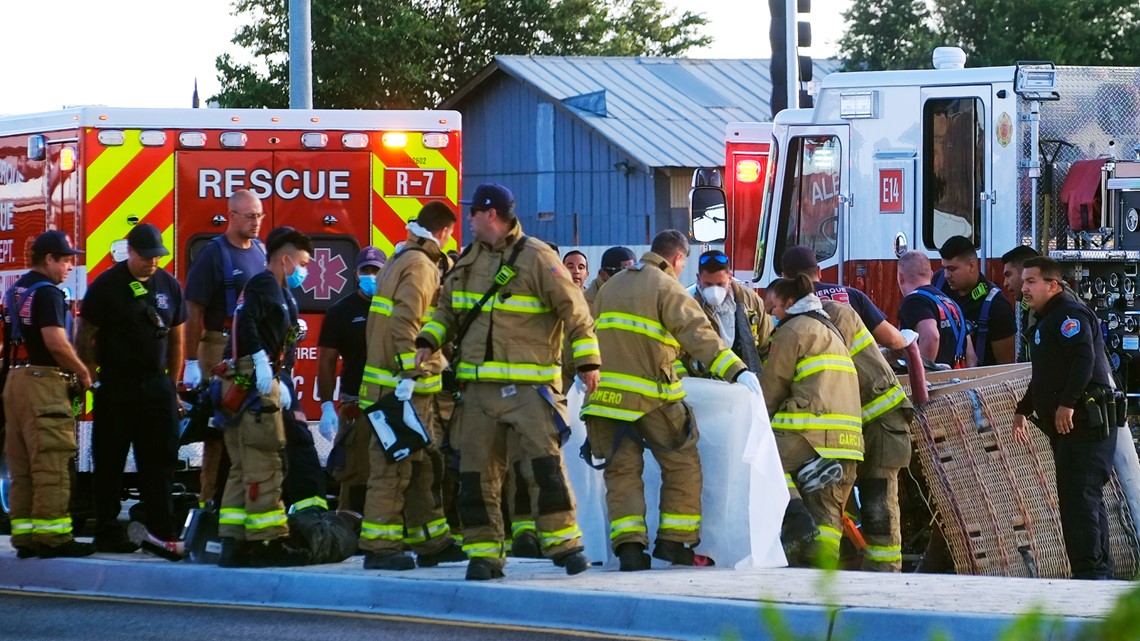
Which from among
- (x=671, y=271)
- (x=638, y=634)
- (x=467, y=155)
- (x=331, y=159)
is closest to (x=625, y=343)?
(x=671, y=271)

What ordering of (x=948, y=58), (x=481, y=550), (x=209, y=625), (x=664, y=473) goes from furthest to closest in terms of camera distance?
(x=948, y=58) < (x=664, y=473) < (x=481, y=550) < (x=209, y=625)

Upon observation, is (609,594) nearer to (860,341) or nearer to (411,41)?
(860,341)

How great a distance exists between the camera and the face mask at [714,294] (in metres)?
9.18

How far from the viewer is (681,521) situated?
27.0ft

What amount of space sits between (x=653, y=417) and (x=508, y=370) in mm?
788

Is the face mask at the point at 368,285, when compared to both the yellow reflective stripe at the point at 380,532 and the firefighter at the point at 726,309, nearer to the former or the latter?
the firefighter at the point at 726,309

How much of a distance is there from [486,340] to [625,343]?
2.32 feet

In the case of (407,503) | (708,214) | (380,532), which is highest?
(708,214)

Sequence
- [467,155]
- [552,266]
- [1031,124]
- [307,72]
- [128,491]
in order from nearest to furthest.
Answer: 1. [552,266]
2. [128,491]
3. [1031,124]
4. [307,72]
5. [467,155]

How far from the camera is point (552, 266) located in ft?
26.0

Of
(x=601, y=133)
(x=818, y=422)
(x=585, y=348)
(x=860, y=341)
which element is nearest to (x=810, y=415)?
(x=818, y=422)

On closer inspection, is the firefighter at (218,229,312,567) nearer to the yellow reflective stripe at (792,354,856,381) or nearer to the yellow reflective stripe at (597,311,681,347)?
the yellow reflective stripe at (597,311,681,347)

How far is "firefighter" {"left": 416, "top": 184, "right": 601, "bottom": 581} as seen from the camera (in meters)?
7.82

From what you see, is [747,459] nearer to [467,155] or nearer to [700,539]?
[700,539]
